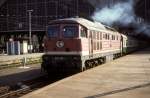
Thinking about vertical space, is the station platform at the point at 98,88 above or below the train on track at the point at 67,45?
below

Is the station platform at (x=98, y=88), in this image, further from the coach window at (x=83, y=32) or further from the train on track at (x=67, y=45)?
the coach window at (x=83, y=32)

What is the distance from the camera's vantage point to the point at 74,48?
2109 centimetres

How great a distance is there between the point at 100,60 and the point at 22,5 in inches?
3326

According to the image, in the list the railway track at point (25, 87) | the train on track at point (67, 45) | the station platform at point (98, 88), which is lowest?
the railway track at point (25, 87)

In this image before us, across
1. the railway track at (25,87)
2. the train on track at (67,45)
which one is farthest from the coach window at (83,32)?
the railway track at (25,87)

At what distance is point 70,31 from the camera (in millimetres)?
21422

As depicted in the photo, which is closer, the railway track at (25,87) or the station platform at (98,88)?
the station platform at (98,88)

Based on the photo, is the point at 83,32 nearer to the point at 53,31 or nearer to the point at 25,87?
the point at 53,31

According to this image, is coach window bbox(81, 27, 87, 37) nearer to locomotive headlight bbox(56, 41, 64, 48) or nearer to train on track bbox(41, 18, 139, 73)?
train on track bbox(41, 18, 139, 73)

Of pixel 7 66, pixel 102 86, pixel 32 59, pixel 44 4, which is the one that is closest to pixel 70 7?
pixel 44 4

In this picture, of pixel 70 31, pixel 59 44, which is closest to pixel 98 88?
pixel 59 44

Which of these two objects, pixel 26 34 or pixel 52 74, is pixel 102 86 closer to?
pixel 52 74

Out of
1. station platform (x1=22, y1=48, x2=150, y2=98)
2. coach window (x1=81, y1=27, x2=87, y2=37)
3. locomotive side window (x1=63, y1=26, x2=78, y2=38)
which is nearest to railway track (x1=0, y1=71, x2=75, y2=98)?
station platform (x1=22, y1=48, x2=150, y2=98)

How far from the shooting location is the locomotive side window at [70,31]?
21297mm
